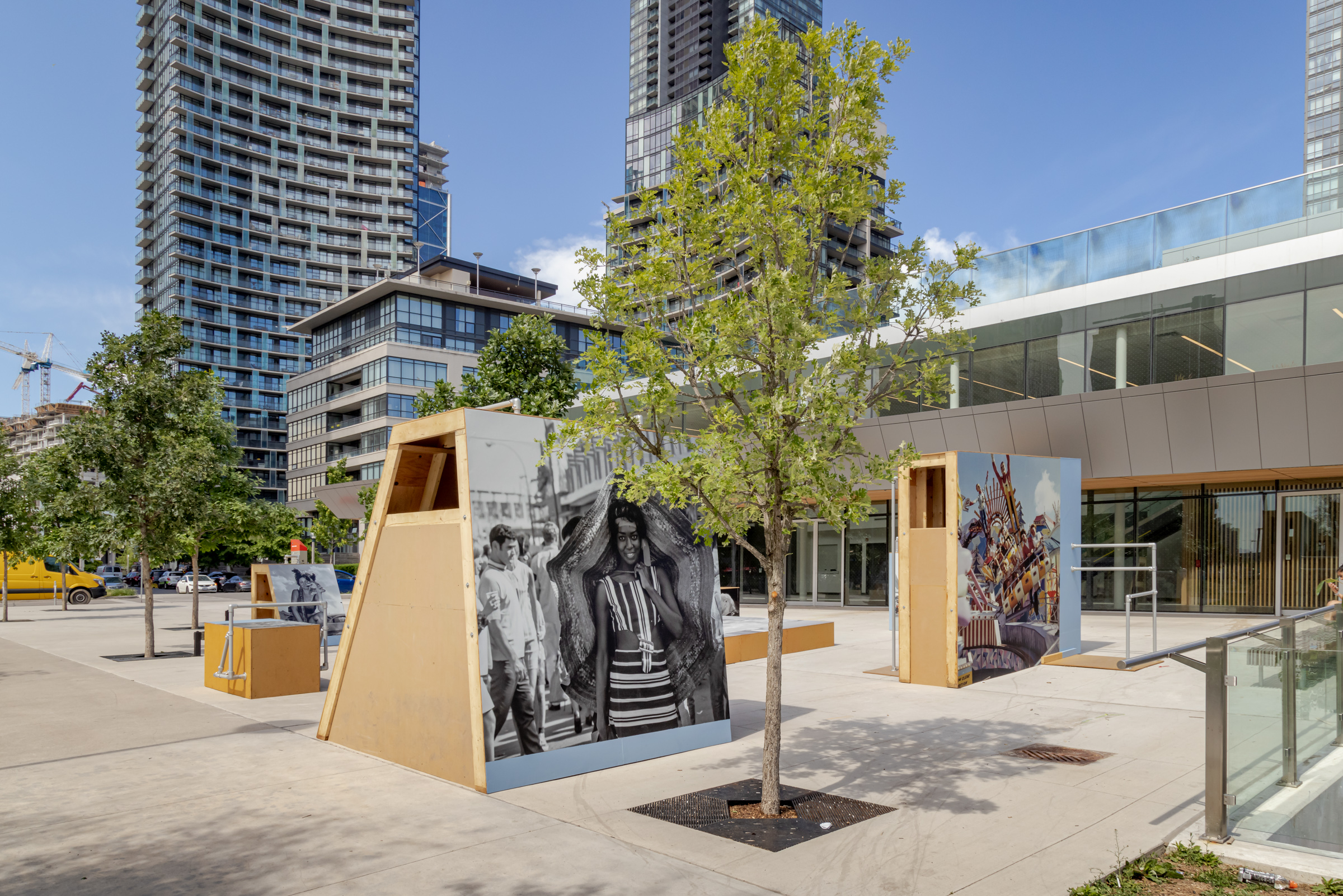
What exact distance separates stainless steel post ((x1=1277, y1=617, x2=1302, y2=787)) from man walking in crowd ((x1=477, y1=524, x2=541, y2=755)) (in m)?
5.32

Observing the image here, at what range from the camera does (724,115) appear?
680 cm

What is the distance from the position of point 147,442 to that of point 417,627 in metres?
11.5

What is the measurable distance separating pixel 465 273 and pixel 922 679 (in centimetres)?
6880

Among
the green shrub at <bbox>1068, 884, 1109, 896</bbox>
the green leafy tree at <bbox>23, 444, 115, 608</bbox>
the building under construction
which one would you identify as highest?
the building under construction

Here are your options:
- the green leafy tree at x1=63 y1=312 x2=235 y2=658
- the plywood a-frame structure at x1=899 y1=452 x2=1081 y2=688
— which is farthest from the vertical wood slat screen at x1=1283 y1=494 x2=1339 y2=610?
the green leafy tree at x1=63 y1=312 x2=235 y2=658

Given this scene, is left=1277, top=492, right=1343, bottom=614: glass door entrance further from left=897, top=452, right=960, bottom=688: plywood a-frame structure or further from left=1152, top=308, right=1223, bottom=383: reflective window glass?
left=897, top=452, right=960, bottom=688: plywood a-frame structure

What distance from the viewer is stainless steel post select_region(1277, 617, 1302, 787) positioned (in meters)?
5.96

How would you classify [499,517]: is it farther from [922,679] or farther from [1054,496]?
[1054,496]

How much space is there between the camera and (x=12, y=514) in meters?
28.4

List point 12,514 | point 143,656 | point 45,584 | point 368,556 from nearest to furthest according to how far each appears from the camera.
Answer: point 368,556
point 143,656
point 12,514
point 45,584

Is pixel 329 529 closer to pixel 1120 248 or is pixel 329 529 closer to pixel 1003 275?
pixel 1003 275

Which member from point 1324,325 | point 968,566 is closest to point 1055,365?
point 1324,325

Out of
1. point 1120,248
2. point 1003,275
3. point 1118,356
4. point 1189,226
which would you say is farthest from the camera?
point 1003,275

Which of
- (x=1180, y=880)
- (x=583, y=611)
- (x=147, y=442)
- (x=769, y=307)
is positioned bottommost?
(x=1180, y=880)
